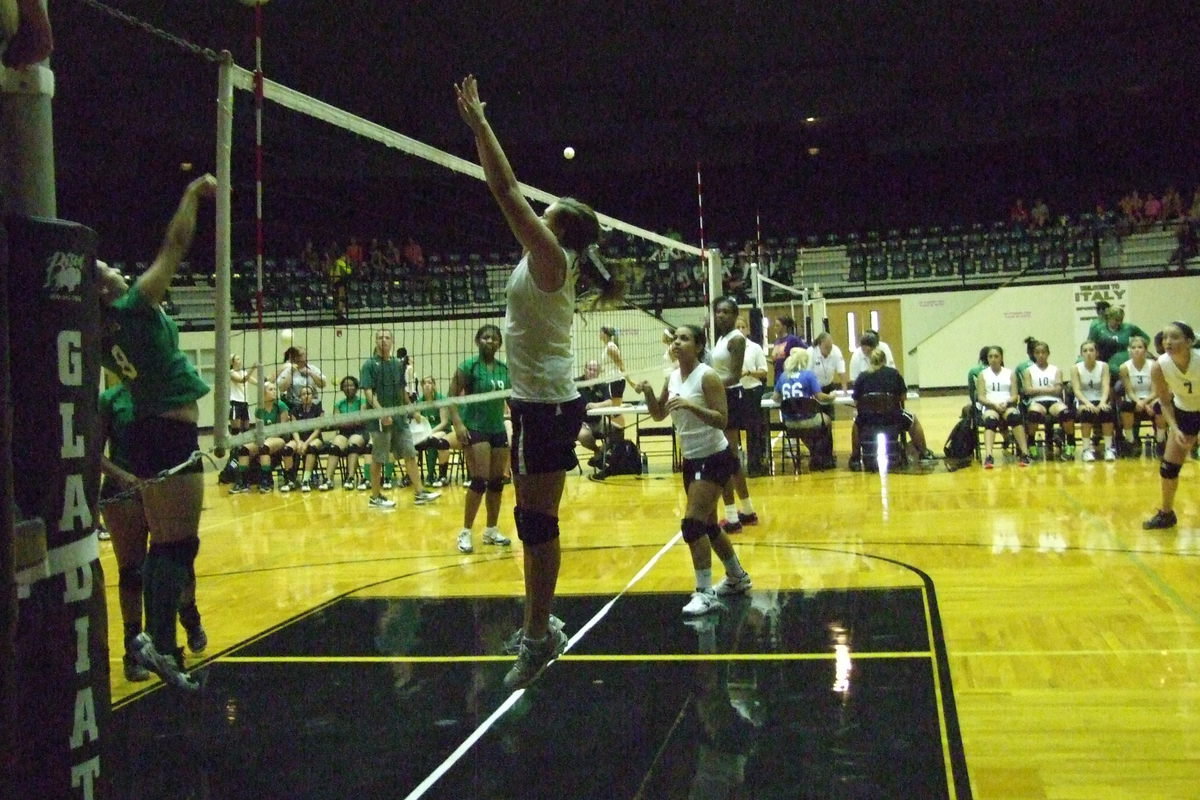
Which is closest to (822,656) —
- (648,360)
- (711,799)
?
(711,799)

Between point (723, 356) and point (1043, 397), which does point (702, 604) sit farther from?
point (1043, 397)

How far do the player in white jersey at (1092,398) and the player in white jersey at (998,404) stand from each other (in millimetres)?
599

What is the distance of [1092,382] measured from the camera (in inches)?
445

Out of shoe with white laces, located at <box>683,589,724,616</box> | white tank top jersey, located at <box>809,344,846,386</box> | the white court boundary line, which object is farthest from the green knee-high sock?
white tank top jersey, located at <box>809,344,846,386</box>

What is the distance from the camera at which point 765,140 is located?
2350 centimetres

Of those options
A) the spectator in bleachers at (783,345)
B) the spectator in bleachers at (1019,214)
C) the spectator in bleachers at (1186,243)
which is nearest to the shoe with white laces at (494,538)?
the spectator in bleachers at (783,345)

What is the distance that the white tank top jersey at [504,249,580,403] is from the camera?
327cm

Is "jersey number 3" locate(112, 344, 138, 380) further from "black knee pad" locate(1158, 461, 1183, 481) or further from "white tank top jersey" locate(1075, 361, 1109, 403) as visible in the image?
"white tank top jersey" locate(1075, 361, 1109, 403)

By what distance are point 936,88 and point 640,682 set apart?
19.2 meters

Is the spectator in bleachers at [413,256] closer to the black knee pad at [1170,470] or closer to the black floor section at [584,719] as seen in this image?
the black knee pad at [1170,470]

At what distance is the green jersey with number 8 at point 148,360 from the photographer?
409cm

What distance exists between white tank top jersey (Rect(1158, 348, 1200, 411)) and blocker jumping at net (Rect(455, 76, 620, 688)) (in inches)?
201

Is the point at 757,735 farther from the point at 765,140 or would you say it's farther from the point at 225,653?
the point at 765,140

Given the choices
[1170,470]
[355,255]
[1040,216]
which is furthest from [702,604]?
[1040,216]
